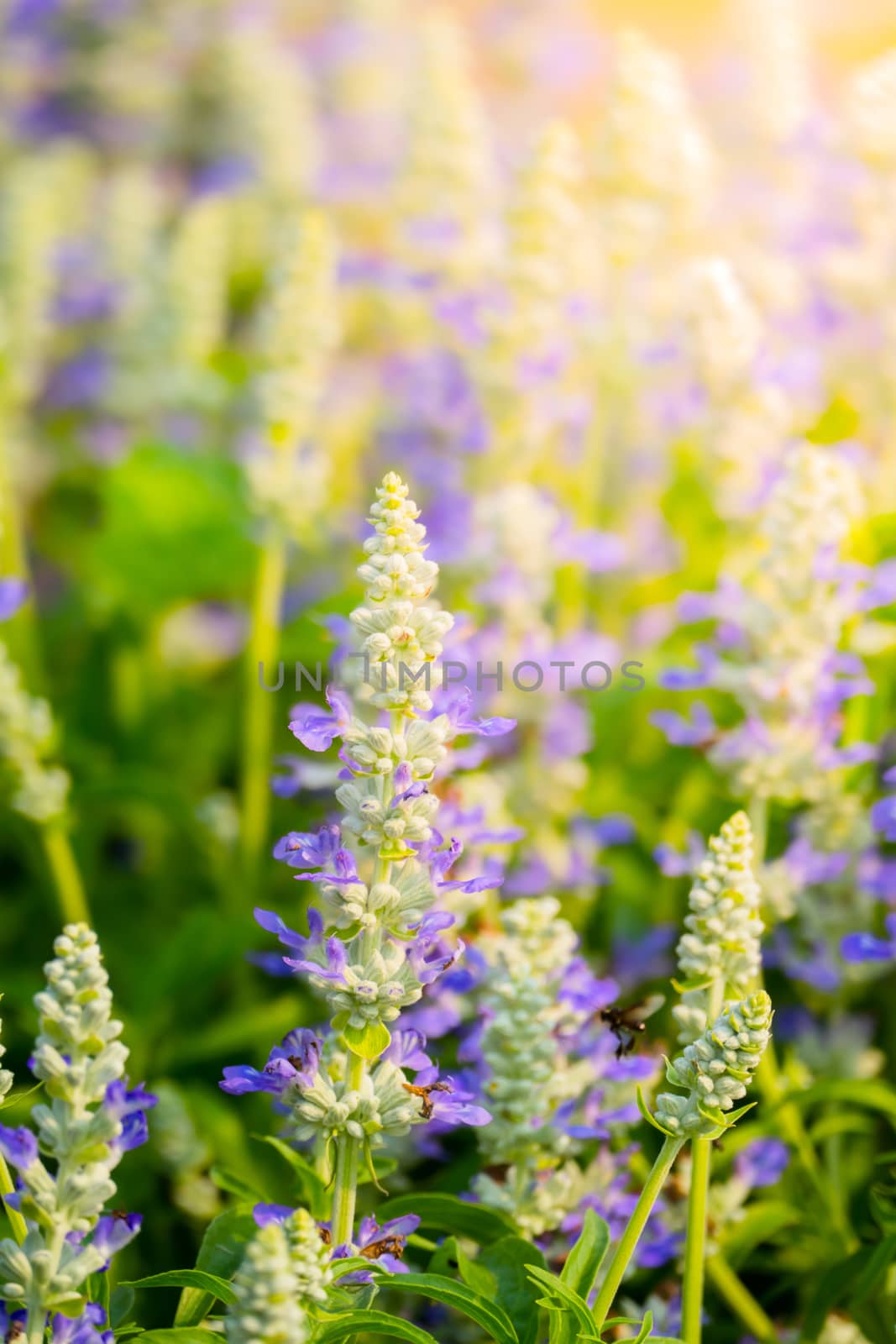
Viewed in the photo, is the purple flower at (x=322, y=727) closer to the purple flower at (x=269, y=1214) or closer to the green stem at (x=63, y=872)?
the purple flower at (x=269, y=1214)

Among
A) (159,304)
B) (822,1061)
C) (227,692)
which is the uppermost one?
(159,304)

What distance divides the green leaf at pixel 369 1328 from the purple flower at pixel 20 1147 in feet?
0.74

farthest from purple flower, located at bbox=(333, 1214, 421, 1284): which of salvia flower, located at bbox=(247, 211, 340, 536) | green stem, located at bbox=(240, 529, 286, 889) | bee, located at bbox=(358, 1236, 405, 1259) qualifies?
salvia flower, located at bbox=(247, 211, 340, 536)

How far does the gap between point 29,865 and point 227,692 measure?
1.67ft

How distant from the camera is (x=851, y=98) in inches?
84.9

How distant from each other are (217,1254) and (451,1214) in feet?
0.63

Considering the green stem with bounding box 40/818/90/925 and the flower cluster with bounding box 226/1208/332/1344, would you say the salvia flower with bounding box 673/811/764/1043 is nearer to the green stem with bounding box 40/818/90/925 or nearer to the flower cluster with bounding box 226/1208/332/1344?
the flower cluster with bounding box 226/1208/332/1344

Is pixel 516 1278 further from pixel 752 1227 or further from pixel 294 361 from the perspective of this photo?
pixel 294 361

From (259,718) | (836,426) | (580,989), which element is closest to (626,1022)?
(580,989)

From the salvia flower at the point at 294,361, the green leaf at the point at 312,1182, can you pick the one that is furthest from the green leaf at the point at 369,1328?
the salvia flower at the point at 294,361

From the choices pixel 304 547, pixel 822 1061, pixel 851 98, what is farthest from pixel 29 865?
pixel 851 98

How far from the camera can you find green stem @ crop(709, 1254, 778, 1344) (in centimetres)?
123

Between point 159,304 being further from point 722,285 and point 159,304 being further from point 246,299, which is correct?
point 722,285

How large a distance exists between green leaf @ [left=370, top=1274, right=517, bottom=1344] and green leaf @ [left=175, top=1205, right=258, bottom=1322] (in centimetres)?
16
